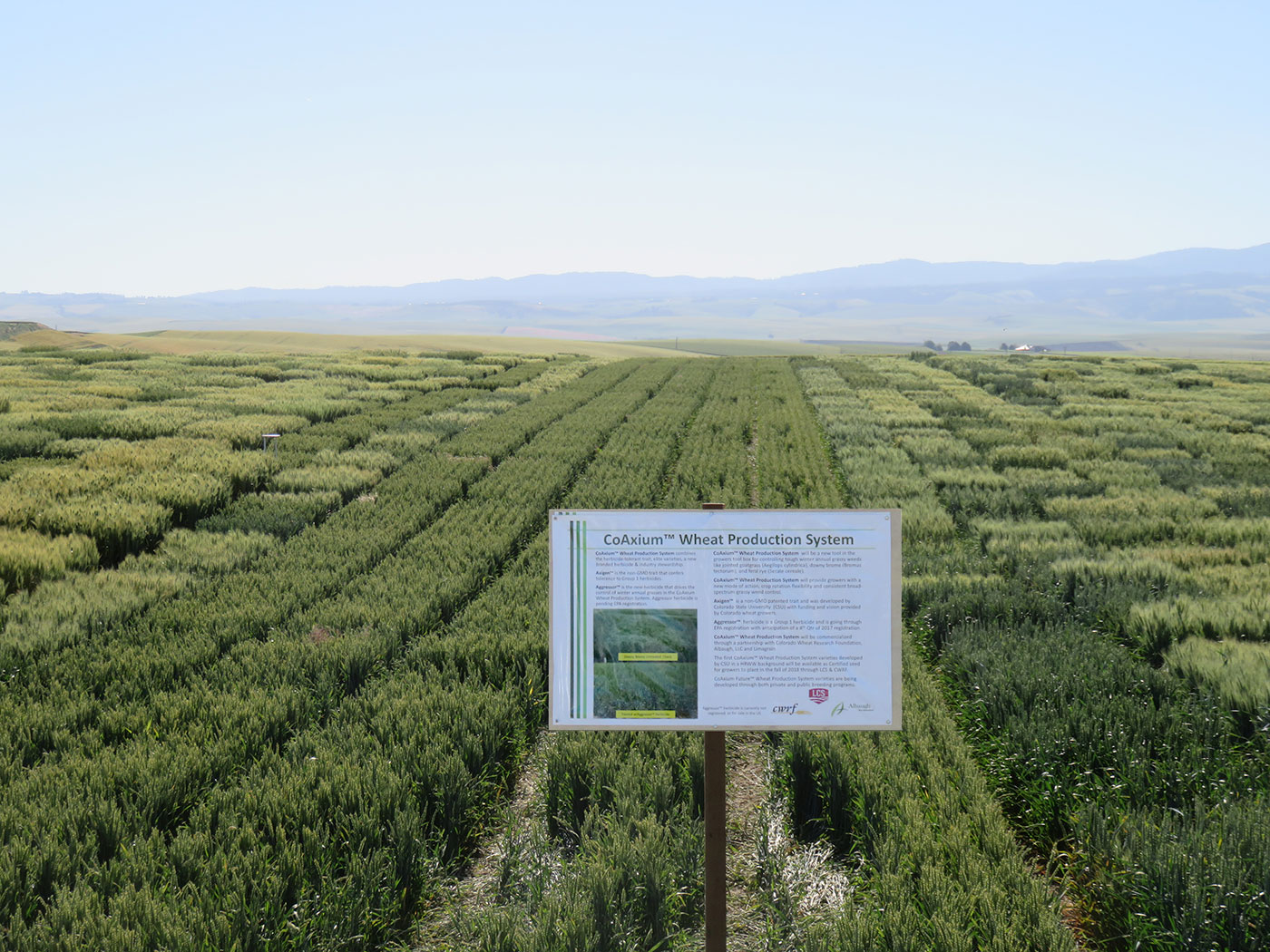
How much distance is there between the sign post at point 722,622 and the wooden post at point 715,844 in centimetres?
1

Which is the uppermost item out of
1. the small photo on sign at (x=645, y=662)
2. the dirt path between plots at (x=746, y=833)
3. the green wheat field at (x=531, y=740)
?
the small photo on sign at (x=645, y=662)

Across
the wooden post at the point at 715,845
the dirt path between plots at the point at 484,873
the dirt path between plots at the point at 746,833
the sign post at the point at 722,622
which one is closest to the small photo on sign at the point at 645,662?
the sign post at the point at 722,622

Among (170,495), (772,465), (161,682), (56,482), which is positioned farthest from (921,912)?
(56,482)

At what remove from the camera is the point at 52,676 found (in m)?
7.01

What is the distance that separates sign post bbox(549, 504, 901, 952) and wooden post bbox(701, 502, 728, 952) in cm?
1

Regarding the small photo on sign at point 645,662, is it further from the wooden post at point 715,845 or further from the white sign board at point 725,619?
the wooden post at point 715,845

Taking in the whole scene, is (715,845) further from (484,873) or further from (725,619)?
(484,873)

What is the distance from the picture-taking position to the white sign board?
4172 mm

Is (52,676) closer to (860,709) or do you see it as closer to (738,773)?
(738,773)

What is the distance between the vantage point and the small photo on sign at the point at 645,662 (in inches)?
164

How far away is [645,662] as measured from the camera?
420 centimetres

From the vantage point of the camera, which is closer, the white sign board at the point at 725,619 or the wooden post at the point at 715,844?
the wooden post at the point at 715,844

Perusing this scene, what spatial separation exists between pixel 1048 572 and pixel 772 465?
795 cm

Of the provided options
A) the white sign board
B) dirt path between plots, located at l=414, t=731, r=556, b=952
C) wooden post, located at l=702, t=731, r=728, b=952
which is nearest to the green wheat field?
dirt path between plots, located at l=414, t=731, r=556, b=952
